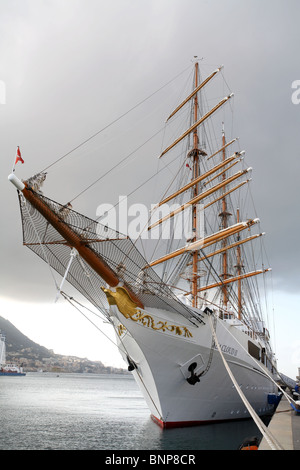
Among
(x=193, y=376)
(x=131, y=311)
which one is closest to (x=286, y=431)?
(x=193, y=376)

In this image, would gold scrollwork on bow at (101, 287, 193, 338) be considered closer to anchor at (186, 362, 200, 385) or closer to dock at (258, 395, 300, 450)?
anchor at (186, 362, 200, 385)

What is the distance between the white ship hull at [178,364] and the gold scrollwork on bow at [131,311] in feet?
0.14

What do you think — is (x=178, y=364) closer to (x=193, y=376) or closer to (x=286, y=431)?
(x=193, y=376)

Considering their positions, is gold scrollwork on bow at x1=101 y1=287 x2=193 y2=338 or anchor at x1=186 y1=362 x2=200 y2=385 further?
anchor at x1=186 y1=362 x2=200 y2=385

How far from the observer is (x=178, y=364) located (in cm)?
1504

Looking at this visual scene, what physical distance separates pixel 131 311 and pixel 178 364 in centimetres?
318

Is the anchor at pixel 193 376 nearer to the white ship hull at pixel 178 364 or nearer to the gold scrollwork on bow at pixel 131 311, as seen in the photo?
the white ship hull at pixel 178 364

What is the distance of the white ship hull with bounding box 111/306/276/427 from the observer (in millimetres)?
14531

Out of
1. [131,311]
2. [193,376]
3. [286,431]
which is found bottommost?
[286,431]

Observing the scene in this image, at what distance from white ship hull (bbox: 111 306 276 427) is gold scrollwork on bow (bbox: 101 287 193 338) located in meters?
0.04

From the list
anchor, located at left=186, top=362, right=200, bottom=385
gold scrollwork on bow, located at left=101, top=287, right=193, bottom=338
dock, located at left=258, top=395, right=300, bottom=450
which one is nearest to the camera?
dock, located at left=258, top=395, right=300, bottom=450

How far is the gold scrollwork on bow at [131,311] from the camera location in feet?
45.3

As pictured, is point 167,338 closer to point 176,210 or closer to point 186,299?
point 186,299

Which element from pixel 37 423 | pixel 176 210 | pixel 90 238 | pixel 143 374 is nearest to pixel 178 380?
pixel 143 374
